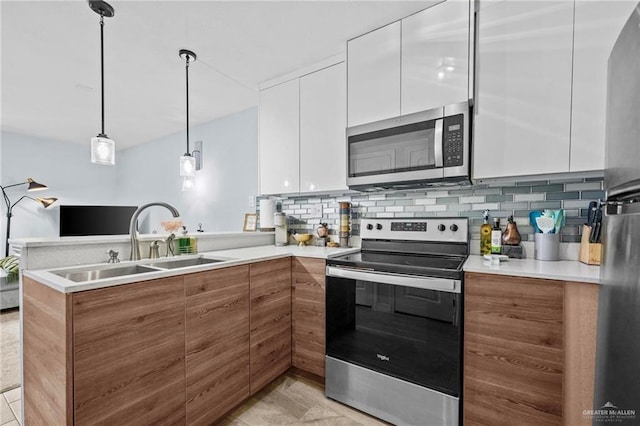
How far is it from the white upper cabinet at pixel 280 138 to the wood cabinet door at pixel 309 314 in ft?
2.53

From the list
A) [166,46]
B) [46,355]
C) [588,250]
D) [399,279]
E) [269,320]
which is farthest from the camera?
[166,46]

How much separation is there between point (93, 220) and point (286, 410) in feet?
16.5

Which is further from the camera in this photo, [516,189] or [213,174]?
[213,174]

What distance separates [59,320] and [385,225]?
1.87m

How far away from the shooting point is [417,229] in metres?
1.97

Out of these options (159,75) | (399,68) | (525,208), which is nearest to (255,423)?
(525,208)

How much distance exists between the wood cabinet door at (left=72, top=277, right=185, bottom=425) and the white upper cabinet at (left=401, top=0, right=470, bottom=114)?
1768mm

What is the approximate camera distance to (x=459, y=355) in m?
1.35

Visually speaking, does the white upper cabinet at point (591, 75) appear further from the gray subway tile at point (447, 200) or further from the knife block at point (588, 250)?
the gray subway tile at point (447, 200)

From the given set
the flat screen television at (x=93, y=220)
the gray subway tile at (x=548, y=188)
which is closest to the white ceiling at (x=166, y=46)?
the gray subway tile at (x=548, y=188)

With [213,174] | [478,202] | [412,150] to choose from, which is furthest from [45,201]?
[478,202]

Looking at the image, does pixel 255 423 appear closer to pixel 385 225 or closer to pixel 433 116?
pixel 385 225

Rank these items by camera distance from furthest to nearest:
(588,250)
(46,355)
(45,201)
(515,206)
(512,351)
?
1. (45,201)
2. (515,206)
3. (588,250)
4. (512,351)
5. (46,355)

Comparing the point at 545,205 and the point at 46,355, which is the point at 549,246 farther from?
the point at 46,355
